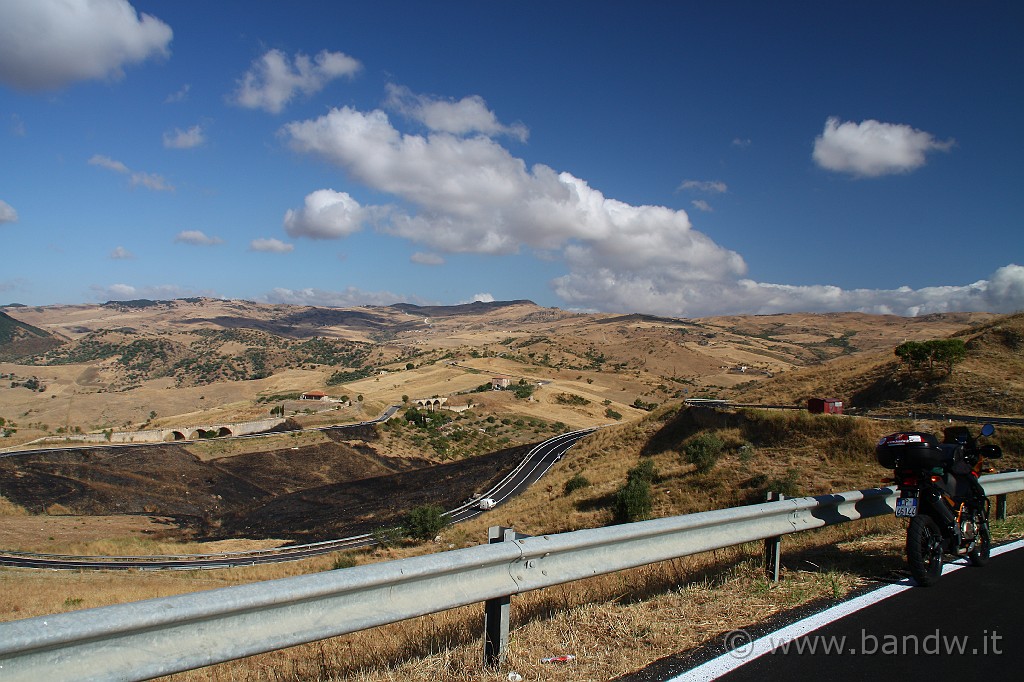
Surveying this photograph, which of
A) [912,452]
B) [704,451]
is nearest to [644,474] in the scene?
[704,451]

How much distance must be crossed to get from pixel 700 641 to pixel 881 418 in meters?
28.4

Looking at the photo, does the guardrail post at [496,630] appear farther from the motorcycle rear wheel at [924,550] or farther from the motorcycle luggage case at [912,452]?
the motorcycle luggage case at [912,452]

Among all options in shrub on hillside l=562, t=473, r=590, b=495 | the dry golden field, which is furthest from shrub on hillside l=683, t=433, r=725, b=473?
shrub on hillside l=562, t=473, r=590, b=495

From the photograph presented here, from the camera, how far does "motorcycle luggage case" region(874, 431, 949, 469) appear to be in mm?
6785

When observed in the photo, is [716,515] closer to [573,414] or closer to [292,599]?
[292,599]

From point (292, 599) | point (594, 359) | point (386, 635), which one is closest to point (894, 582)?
point (386, 635)

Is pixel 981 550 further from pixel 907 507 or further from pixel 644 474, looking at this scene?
pixel 644 474

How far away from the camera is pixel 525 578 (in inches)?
189

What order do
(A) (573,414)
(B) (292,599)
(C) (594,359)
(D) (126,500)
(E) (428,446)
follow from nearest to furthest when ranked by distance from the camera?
(B) (292,599), (D) (126,500), (E) (428,446), (A) (573,414), (C) (594,359)
